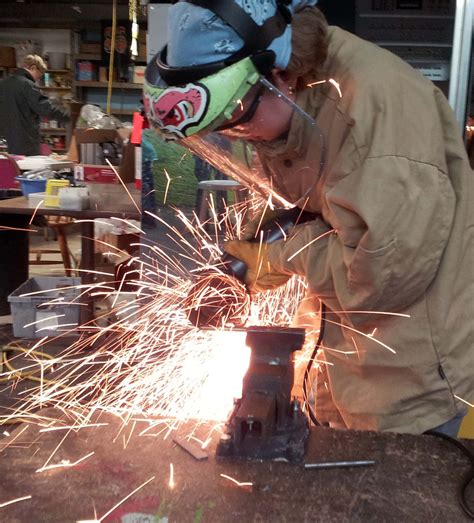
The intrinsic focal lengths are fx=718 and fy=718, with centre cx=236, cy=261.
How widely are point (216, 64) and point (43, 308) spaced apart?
114 inches

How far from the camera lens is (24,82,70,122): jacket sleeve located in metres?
6.59

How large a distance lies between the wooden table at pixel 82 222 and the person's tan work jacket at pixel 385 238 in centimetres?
189

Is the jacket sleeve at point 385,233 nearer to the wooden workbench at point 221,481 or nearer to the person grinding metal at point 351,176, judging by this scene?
the person grinding metal at point 351,176

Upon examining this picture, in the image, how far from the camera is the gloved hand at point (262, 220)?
5.38 feet

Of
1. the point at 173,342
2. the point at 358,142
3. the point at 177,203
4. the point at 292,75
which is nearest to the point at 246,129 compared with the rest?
the point at 292,75

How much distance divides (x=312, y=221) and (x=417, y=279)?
302 millimetres

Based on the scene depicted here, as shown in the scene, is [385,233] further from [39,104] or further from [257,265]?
[39,104]

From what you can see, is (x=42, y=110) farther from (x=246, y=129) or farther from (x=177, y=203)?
(x=246, y=129)

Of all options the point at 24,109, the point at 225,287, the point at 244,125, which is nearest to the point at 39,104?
the point at 24,109

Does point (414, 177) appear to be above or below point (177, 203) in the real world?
above

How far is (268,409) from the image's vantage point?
127 cm

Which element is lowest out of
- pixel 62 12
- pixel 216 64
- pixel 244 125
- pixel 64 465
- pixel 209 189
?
pixel 64 465

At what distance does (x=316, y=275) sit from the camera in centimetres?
141

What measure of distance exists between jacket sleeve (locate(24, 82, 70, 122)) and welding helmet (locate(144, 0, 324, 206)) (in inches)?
222
